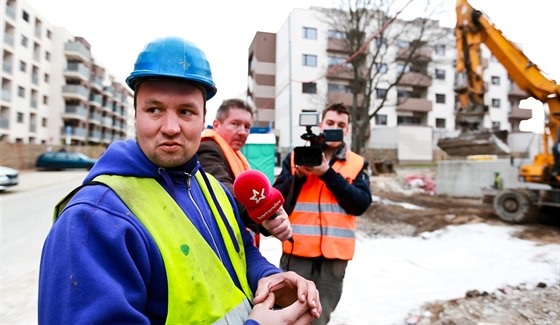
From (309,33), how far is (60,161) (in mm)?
26761

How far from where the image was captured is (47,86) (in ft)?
137

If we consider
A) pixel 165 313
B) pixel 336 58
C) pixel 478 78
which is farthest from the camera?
pixel 336 58

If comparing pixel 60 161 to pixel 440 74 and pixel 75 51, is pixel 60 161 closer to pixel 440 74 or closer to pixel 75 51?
pixel 75 51

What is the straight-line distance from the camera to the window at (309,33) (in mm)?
36344

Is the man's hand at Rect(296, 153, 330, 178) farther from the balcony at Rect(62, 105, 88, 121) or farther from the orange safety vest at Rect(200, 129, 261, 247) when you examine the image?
the balcony at Rect(62, 105, 88, 121)

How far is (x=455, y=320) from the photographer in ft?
11.2

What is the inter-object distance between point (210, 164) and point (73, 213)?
151 cm

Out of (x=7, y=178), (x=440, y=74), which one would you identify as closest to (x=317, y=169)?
(x=7, y=178)

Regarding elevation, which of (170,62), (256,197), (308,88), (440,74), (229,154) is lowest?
(256,197)

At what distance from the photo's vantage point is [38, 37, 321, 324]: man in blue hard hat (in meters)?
0.89

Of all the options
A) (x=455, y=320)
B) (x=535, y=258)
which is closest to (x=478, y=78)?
(x=535, y=258)

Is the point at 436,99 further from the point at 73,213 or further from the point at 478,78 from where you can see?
the point at 73,213

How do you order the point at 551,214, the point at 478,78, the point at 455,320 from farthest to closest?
the point at 478,78 → the point at 551,214 → the point at 455,320

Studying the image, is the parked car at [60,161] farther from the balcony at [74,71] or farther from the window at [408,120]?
the window at [408,120]
